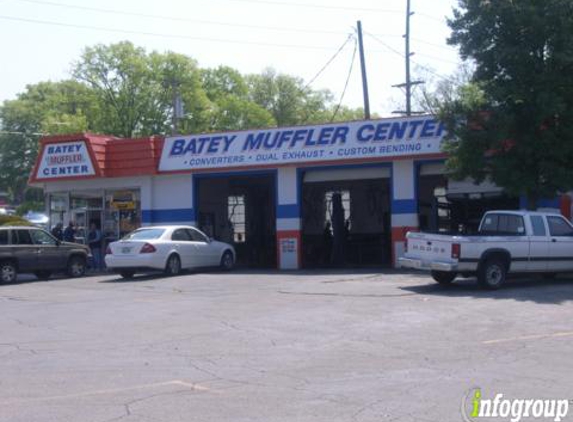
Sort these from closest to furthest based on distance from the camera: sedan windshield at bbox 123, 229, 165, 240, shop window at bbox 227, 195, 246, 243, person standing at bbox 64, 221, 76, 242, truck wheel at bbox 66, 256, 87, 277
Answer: sedan windshield at bbox 123, 229, 165, 240
truck wheel at bbox 66, 256, 87, 277
person standing at bbox 64, 221, 76, 242
shop window at bbox 227, 195, 246, 243

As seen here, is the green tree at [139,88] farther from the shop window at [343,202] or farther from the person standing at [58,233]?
the person standing at [58,233]

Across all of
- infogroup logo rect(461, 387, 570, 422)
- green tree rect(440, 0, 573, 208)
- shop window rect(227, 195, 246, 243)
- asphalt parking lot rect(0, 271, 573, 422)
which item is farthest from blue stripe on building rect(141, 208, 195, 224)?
infogroup logo rect(461, 387, 570, 422)

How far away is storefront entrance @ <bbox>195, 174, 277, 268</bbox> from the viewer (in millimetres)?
30844

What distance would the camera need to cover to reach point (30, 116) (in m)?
68.3

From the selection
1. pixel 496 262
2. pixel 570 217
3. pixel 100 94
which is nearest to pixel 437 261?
pixel 496 262

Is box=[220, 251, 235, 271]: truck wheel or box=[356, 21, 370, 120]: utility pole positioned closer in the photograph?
box=[220, 251, 235, 271]: truck wheel

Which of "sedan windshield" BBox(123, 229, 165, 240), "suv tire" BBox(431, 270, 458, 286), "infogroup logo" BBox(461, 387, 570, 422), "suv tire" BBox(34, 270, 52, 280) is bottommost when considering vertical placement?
"infogroup logo" BBox(461, 387, 570, 422)

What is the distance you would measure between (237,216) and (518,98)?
662 inches

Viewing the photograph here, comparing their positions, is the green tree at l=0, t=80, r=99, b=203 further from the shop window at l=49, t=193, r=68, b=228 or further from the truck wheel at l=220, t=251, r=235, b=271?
the truck wheel at l=220, t=251, r=235, b=271

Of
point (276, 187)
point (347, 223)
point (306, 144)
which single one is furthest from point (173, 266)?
point (347, 223)

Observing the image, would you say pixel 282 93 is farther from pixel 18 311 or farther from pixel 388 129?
pixel 18 311

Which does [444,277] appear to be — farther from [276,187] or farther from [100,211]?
[100,211]

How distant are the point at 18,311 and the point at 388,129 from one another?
1329 centimetres

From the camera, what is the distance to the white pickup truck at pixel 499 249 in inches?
688
